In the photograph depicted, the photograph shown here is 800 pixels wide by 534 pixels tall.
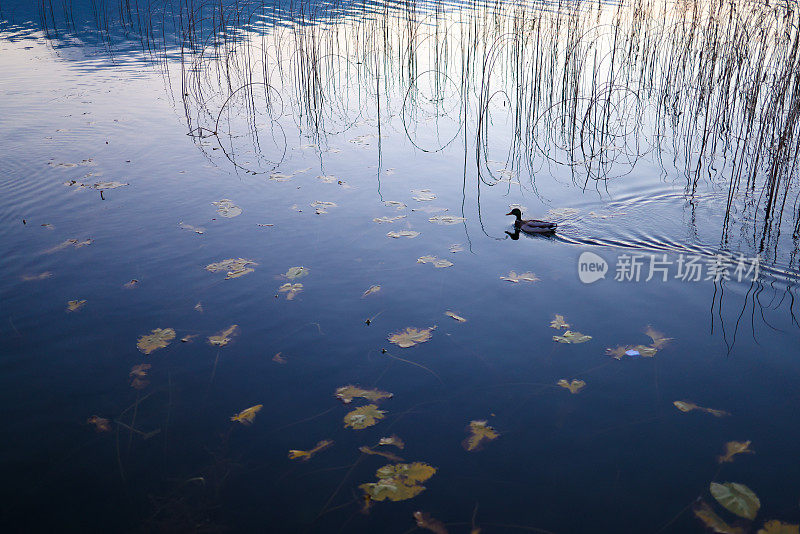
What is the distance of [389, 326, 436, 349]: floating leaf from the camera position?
3.15 meters

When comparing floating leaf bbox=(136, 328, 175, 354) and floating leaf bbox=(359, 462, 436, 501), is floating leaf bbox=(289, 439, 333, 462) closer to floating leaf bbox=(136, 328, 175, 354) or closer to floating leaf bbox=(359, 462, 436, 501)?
floating leaf bbox=(359, 462, 436, 501)

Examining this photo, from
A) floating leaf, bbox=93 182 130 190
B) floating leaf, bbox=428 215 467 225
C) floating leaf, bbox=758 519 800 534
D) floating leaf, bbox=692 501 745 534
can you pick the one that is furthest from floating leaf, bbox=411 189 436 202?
floating leaf, bbox=758 519 800 534

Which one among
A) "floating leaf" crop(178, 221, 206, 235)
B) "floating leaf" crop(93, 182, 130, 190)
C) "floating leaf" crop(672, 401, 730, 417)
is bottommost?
"floating leaf" crop(672, 401, 730, 417)

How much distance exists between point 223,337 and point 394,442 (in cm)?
127

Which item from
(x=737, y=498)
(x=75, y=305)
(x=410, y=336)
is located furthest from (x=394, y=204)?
(x=737, y=498)

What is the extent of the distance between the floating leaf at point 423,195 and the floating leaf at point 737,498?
134 inches

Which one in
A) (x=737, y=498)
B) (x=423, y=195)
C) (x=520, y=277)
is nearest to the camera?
(x=737, y=498)

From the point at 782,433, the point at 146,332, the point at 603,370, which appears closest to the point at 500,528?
the point at 603,370

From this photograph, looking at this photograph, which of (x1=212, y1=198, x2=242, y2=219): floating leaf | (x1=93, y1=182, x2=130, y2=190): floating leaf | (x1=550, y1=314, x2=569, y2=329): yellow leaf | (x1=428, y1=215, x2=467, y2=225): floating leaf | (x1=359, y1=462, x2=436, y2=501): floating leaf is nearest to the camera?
(x1=359, y1=462, x2=436, y2=501): floating leaf

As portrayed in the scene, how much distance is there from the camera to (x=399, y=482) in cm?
228

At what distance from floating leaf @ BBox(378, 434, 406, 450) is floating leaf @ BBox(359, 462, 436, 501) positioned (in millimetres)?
112

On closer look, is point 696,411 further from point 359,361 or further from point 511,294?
point 359,361

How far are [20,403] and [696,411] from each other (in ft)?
10.4

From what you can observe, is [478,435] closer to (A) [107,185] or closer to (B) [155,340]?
(B) [155,340]
